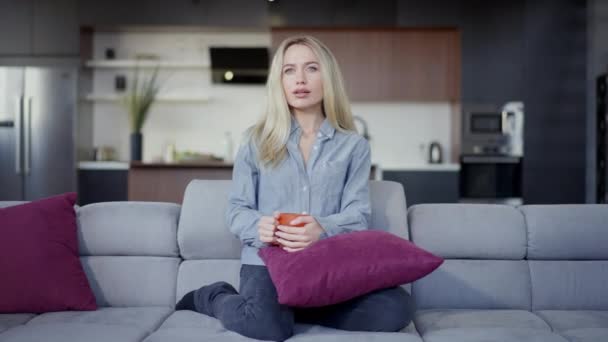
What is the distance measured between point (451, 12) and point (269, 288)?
4.36 m

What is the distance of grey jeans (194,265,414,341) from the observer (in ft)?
5.17

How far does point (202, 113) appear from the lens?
239 inches

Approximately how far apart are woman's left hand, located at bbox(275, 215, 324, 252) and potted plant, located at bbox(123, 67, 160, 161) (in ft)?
12.3

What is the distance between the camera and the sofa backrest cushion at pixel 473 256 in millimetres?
2029

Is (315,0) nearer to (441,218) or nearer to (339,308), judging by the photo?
(441,218)

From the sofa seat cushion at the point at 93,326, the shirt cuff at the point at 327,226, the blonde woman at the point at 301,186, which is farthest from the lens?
the shirt cuff at the point at 327,226

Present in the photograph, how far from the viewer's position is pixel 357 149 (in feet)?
6.59

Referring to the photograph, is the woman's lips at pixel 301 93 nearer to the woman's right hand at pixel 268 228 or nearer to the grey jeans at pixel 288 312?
the woman's right hand at pixel 268 228

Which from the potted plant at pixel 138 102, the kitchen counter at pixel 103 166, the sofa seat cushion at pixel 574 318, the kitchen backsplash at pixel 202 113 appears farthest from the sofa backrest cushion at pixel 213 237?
the kitchen backsplash at pixel 202 113

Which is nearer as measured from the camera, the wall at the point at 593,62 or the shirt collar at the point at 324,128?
the shirt collar at the point at 324,128

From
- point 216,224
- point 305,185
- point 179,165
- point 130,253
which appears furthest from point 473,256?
point 179,165

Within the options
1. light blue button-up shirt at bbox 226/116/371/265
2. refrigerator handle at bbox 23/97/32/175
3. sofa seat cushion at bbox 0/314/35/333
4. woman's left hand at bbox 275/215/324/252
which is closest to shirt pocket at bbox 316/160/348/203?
light blue button-up shirt at bbox 226/116/371/265

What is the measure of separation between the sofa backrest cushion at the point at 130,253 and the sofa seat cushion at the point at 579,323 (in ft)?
3.91

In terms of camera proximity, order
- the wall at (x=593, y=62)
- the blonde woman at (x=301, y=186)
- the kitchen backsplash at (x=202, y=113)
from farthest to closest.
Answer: the kitchen backsplash at (x=202, y=113)
the wall at (x=593, y=62)
the blonde woman at (x=301, y=186)
